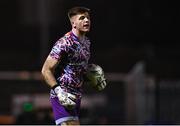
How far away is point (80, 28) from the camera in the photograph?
6758 millimetres

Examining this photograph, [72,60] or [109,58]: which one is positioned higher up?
[72,60]

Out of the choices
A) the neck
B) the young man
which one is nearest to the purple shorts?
the young man

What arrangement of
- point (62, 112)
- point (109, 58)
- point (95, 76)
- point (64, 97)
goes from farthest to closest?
point (109, 58), point (95, 76), point (62, 112), point (64, 97)

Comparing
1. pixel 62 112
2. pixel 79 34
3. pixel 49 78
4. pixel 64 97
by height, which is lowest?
pixel 62 112

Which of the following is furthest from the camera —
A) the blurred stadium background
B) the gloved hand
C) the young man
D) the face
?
the blurred stadium background

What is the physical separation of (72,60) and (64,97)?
40 centimetres

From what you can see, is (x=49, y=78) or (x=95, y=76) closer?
(x=49, y=78)

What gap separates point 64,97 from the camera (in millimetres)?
6527

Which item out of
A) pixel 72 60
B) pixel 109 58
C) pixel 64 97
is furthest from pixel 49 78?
pixel 109 58

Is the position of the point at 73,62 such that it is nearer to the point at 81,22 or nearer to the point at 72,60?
the point at 72,60

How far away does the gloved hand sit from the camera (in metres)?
6.52

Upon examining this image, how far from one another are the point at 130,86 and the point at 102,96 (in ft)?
1.69

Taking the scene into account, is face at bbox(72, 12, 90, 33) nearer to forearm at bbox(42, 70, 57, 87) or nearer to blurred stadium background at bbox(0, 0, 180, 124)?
forearm at bbox(42, 70, 57, 87)

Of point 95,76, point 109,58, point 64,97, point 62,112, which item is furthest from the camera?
point 109,58
